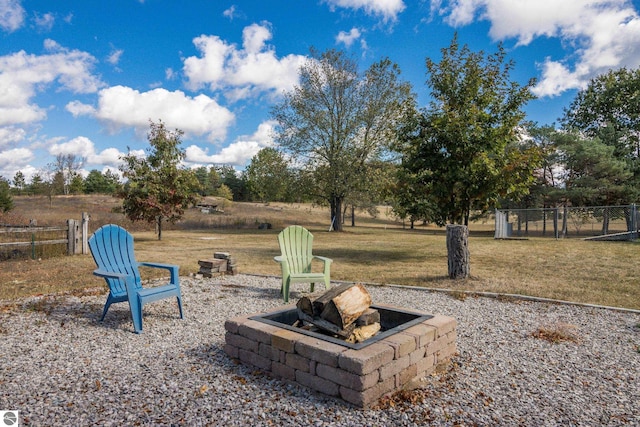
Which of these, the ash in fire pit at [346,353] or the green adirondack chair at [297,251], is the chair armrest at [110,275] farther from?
the green adirondack chair at [297,251]

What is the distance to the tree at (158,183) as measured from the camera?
1399cm

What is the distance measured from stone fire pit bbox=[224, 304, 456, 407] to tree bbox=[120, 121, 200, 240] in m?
11.9

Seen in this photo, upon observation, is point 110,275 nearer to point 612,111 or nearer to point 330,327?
point 330,327

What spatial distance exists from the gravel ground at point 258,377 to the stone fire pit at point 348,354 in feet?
0.30

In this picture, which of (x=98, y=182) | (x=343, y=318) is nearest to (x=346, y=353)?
(x=343, y=318)

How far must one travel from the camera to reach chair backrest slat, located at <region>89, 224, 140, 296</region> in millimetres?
4492

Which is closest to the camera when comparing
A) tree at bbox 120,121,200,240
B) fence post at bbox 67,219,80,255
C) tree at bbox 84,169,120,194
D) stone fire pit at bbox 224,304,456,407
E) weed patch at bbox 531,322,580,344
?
stone fire pit at bbox 224,304,456,407

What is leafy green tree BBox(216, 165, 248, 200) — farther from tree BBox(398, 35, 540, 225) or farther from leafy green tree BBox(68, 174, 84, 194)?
tree BBox(398, 35, 540, 225)

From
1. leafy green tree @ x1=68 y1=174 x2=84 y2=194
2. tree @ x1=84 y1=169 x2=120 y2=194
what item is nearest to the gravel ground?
leafy green tree @ x1=68 y1=174 x2=84 y2=194

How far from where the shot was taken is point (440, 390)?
2.79 m

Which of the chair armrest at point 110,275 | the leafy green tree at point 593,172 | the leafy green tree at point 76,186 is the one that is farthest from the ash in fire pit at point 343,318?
the leafy green tree at point 76,186

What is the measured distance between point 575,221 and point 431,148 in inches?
492

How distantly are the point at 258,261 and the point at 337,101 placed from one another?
12872 millimetres

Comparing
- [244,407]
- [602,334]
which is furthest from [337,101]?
[244,407]
